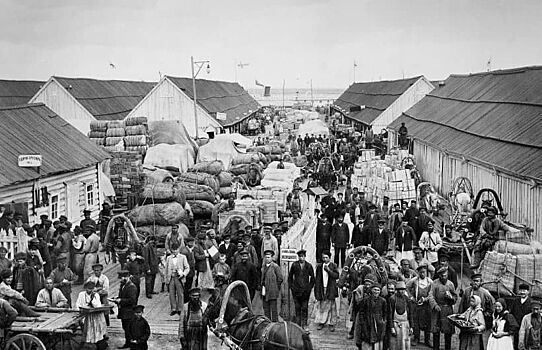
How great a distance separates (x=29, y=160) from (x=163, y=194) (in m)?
4.64

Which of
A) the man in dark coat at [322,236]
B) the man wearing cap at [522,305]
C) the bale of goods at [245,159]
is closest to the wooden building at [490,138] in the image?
the man in dark coat at [322,236]

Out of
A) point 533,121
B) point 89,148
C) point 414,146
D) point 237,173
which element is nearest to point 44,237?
point 89,148

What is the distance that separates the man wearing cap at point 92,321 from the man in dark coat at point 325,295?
15.4ft

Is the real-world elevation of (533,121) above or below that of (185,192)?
above

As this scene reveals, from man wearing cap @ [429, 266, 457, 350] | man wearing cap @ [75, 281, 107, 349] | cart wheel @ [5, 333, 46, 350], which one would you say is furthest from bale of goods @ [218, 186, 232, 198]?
cart wheel @ [5, 333, 46, 350]

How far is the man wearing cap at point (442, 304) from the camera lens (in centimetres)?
1330

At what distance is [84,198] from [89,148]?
7.86ft

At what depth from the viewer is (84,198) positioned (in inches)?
1050

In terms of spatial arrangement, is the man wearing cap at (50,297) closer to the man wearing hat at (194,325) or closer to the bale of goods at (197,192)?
the man wearing hat at (194,325)

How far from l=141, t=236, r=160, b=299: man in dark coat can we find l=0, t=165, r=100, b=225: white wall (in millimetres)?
6314

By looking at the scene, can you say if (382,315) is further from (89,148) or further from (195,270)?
(89,148)

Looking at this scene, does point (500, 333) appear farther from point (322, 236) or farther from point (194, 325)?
point (322, 236)

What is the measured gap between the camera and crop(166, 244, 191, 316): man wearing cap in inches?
625

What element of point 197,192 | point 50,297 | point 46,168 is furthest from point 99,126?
point 50,297
